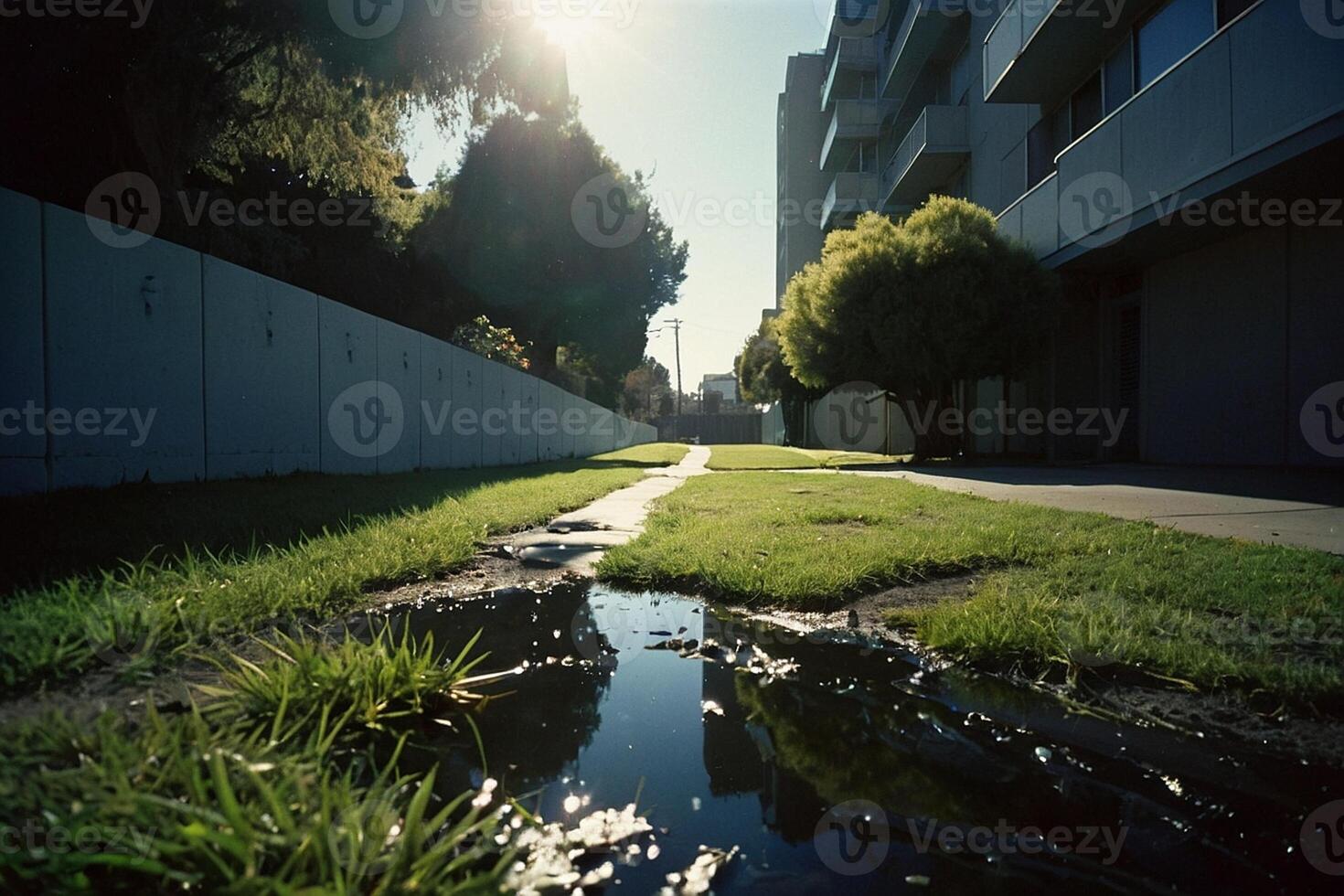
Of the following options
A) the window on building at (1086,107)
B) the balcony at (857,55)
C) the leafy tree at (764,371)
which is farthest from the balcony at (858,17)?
the window on building at (1086,107)

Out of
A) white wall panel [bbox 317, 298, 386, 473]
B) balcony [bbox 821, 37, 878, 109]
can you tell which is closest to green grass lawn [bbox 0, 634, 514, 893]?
white wall panel [bbox 317, 298, 386, 473]

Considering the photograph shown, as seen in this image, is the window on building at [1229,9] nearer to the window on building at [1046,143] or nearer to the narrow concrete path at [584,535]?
the window on building at [1046,143]

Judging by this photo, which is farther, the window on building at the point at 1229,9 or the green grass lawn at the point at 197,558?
the window on building at the point at 1229,9

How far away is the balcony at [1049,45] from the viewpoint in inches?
381

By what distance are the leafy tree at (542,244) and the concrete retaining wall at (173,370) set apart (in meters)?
12.0

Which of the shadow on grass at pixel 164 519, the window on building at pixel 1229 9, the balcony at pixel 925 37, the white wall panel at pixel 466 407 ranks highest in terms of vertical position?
the balcony at pixel 925 37

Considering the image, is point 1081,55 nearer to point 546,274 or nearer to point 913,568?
point 913,568

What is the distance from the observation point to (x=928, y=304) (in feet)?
39.8

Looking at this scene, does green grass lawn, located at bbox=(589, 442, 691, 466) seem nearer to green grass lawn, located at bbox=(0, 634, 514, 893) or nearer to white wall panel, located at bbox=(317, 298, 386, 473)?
white wall panel, located at bbox=(317, 298, 386, 473)

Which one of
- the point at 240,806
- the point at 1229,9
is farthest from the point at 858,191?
the point at 240,806

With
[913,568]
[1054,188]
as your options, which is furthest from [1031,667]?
[1054,188]

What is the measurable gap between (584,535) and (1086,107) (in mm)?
11894

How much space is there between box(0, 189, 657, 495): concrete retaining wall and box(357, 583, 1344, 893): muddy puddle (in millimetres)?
4321

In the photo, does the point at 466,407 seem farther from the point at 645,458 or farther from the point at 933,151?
the point at 933,151
